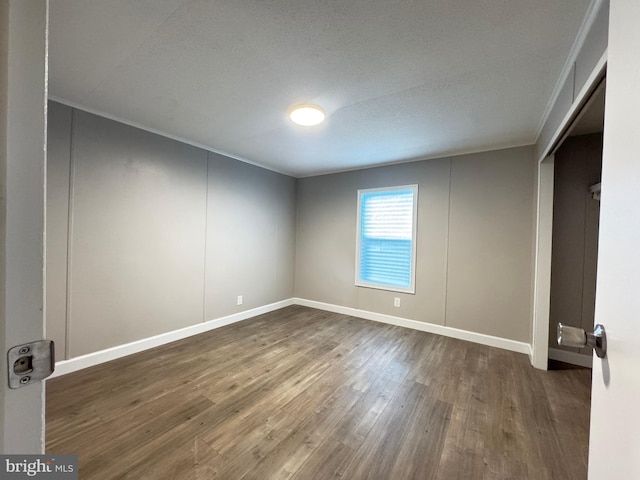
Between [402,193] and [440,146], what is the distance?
0.86 metres

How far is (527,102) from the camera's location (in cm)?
204

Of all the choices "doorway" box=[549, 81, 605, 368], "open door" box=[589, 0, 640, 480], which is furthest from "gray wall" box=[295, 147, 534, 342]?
"open door" box=[589, 0, 640, 480]

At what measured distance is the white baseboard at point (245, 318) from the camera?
2.34 meters

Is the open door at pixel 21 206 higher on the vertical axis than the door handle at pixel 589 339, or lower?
higher

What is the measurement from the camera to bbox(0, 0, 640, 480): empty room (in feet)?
2.06

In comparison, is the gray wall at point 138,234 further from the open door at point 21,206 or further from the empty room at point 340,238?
the open door at point 21,206

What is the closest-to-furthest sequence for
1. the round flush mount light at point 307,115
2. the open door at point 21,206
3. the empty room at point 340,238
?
the open door at point 21,206 < the empty room at point 340,238 < the round flush mount light at point 307,115

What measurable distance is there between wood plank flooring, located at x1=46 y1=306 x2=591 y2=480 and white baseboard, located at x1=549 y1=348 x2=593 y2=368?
0.14m

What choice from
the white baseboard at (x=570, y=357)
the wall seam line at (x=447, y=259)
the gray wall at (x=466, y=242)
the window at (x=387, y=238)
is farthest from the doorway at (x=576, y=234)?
the window at (x=387, y=238)

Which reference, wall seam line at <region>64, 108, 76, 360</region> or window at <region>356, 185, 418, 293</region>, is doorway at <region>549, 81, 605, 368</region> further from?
wall seam line at <region>64, 108, 76, 360</region>

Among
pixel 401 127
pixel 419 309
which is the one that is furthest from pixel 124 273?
pixel 419 309

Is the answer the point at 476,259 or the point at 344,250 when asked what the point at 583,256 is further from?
the point at 344,250

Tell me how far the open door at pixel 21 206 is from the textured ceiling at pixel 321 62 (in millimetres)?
1061

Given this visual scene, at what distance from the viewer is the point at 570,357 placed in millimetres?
2631
